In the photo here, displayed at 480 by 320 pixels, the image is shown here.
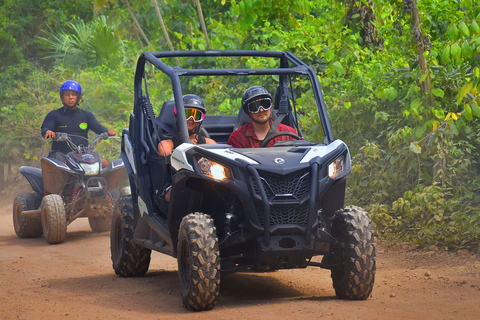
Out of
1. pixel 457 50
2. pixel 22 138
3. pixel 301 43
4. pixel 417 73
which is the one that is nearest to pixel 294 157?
pixel 457 50

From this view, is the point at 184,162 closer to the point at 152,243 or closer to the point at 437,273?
the point at 152,243

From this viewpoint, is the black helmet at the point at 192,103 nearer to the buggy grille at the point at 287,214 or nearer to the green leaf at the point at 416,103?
the buggy grille at the point at 287,214

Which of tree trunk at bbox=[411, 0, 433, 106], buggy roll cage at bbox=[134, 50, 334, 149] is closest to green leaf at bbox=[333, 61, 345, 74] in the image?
tree trunk at bbox=[411, 0, 433, 106]

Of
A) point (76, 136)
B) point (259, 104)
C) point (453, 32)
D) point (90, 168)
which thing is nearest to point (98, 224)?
point (90, 168)

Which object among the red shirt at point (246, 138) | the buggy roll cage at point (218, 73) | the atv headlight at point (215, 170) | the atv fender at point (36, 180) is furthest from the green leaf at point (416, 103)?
the atv fender at point (36, 180)

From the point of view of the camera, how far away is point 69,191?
9828mm

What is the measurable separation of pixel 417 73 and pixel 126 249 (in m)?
3.97

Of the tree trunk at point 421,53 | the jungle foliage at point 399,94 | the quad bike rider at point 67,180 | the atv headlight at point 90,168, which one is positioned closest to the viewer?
the jungle foliage at point 399,94

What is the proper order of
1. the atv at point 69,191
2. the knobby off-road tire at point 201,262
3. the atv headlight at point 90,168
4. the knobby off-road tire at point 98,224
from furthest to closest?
1. the knobby off-road tire at point 98,224
2. the atv headlight at point 90,168
3. the atv at point 69,191
4. the knobby off-road tire at point 201,262

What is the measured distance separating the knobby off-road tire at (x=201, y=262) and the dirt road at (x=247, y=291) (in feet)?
0.33

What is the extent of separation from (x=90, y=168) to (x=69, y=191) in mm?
483

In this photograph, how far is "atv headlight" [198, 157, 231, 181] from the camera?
4.80m

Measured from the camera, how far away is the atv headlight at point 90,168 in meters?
9.63

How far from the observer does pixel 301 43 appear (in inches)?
435
